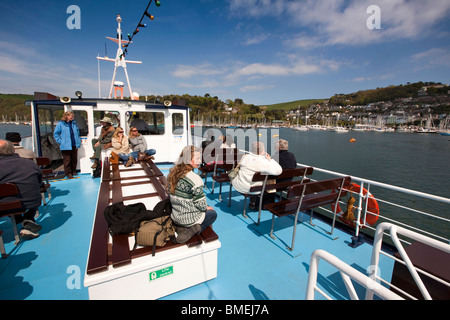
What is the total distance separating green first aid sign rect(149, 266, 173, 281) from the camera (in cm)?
230

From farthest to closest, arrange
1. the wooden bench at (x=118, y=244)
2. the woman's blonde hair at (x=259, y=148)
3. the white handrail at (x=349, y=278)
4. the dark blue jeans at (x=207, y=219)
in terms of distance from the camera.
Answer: the woman's blonde hair at (x=259, y=148) < the dark blue jeans at (x=207, y=219) < the wooden bench at (x=118, y=244) < the white handrail at (x=349, y=278)

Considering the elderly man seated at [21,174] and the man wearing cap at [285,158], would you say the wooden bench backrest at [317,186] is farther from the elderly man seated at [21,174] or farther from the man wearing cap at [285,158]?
the elderly man seated at [21,174]

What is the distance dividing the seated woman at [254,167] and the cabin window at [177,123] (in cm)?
537

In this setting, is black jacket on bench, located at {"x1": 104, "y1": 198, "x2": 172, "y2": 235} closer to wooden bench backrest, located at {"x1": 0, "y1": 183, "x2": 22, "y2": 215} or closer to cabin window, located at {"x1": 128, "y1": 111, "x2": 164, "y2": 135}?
wooden bench backrest, located at {"x1": 0, "y1": 183, "x2": 22, "y2": 215}

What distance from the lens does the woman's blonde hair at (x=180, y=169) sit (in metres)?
2.41

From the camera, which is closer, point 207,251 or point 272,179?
point 207,251

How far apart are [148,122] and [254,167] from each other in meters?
6.59

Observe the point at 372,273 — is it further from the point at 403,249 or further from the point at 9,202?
the point at 9,202

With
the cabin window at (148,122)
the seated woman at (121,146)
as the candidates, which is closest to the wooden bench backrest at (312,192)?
the seated woman at (121,146)

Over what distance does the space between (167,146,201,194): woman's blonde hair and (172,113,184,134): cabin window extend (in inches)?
263

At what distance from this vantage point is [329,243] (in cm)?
374
